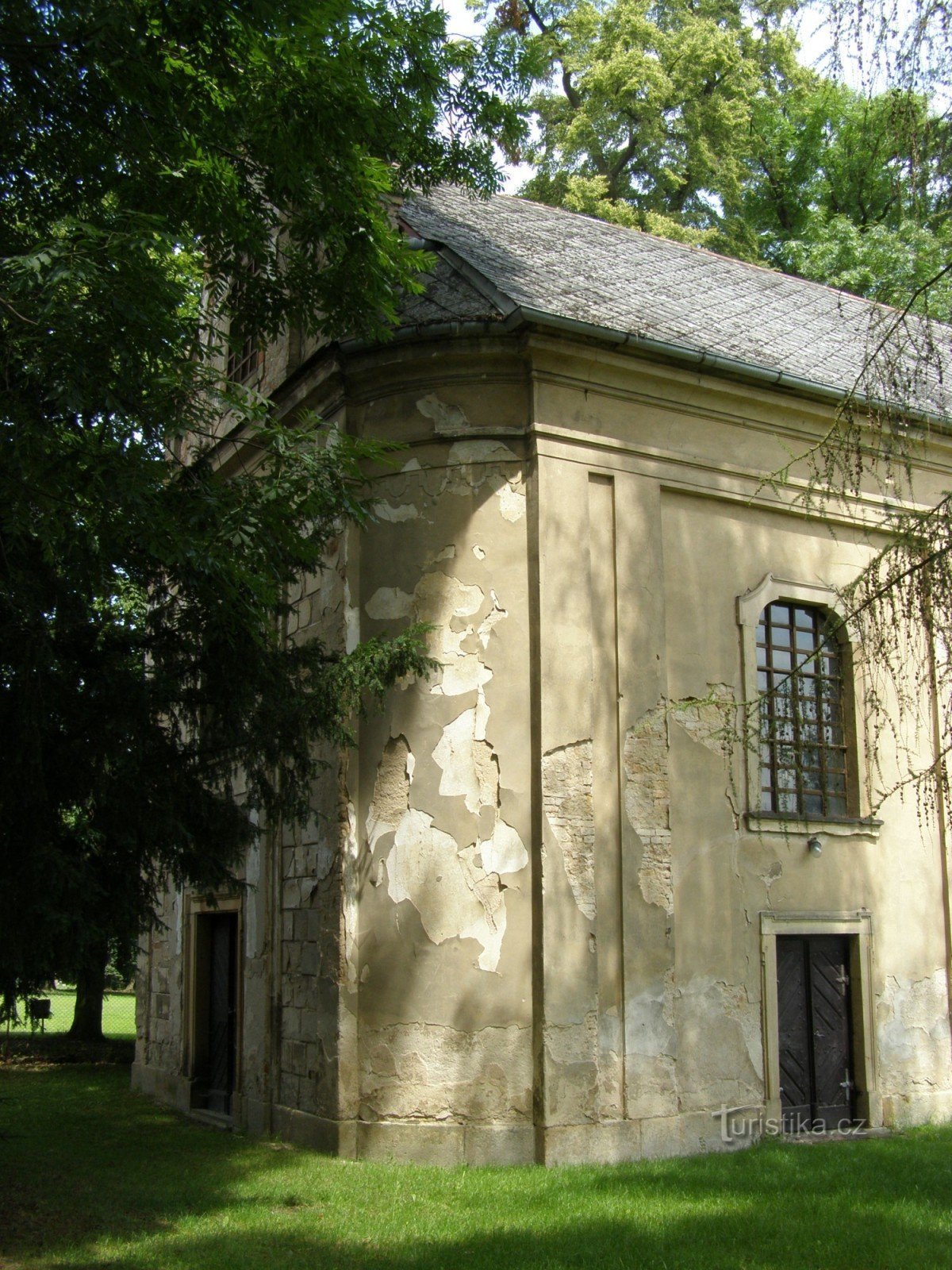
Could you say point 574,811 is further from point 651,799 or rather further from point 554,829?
point 651,799

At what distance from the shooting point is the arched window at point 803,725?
11.2 meters

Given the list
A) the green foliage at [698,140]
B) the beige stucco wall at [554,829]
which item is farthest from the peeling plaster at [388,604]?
the green foliage at [698,140]

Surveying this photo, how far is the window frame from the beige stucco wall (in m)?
0.06

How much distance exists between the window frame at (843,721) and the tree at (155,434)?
3384 mm

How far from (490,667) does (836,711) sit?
3875 mm

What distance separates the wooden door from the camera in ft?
34.9

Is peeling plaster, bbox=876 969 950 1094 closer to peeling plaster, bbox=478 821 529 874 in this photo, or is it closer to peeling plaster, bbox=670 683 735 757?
peeling plaster, bbox=670 683 735 757

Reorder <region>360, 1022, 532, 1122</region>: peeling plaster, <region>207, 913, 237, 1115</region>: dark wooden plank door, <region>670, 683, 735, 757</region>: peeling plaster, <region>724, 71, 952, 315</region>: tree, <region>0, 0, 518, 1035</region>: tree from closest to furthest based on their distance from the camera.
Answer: <region>0, 0, 518, 1035</region>: tree
<region>360, 1022, 532, 1122</region>: peeling plaster
<region>670, 683, 735, 757</region>: peeling plaster
<region>207, 913, 237, 1115</region>: dark wooden plank door
<region>724, 71, 952, 315</region>: tree

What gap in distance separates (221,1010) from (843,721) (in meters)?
6.87

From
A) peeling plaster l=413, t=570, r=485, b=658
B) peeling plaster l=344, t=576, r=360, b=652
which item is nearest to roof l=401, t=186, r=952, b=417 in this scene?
peeling plaster l=413, t=570, r=485, b=658

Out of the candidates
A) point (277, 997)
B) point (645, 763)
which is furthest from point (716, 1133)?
point (277, 997)

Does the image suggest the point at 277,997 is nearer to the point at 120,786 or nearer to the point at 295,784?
the point at 295,784

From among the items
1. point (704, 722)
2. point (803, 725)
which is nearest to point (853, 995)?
point (803, 725)

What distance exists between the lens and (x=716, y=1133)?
9859 millimetres
